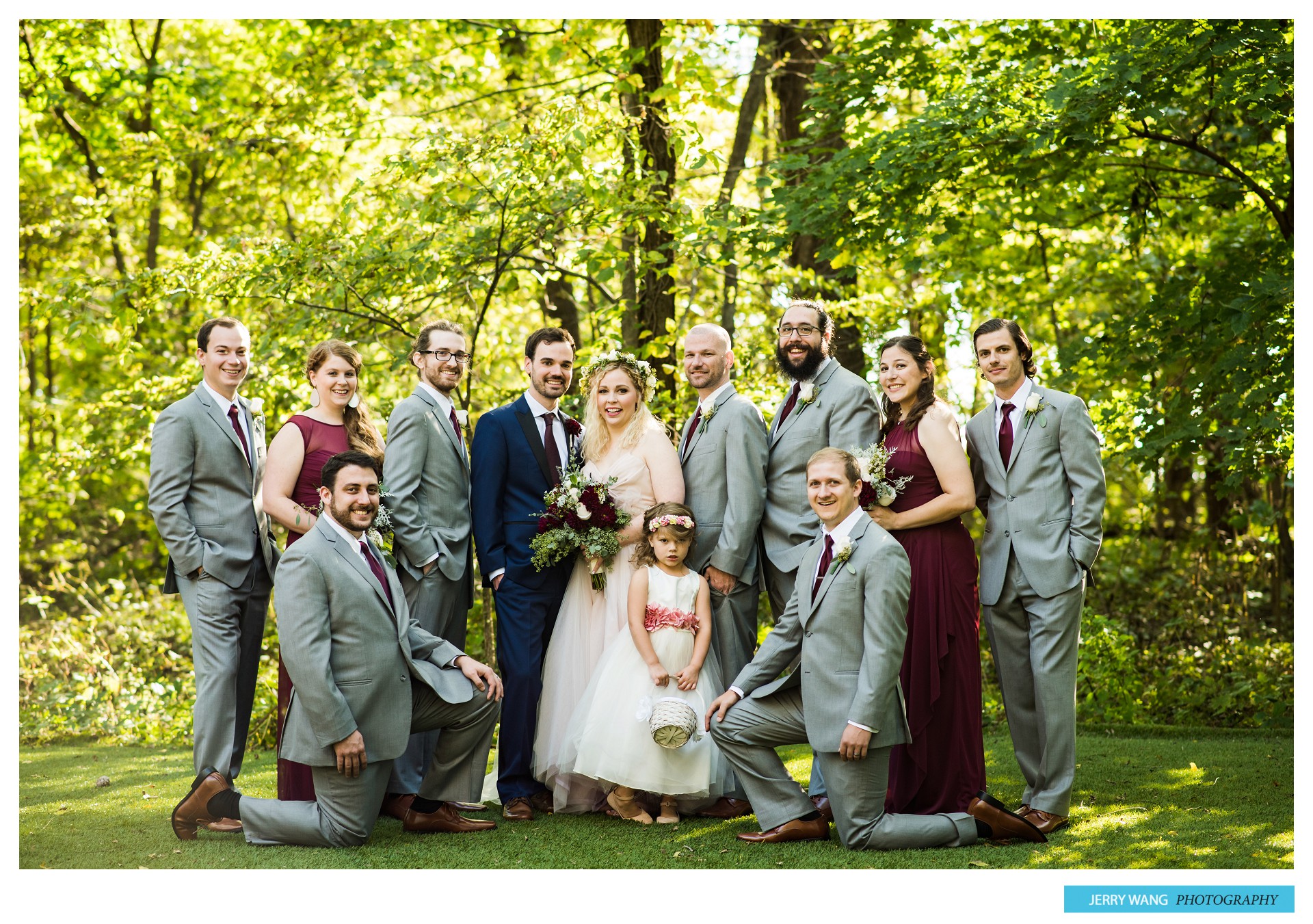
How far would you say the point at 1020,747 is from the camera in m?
5.05

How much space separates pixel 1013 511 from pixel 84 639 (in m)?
8.47

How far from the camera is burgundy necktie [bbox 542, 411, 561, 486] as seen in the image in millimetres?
5391

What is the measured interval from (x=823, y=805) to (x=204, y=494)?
3.15m

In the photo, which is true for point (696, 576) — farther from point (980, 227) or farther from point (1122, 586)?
point (1122, 586)

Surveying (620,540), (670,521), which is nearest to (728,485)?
(670,521)

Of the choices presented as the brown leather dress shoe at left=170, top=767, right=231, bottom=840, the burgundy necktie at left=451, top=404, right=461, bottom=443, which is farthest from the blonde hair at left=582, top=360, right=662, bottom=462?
the brown leather dress shoe at left=170, top=767, right=231, bottom=840

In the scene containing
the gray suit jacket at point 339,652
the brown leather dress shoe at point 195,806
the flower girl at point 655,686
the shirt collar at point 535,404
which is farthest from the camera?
the shirt collar at point 535,404

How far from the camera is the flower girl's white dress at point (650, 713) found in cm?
484

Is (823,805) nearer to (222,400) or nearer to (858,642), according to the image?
(858,642)

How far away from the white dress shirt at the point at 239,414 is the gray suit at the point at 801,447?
8.00ft

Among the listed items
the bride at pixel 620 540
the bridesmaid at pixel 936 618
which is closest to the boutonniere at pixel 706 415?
the bride at pixel 620 540

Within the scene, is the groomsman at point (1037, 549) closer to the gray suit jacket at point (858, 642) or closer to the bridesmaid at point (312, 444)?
the gray suit jacket at point (858, 642)
